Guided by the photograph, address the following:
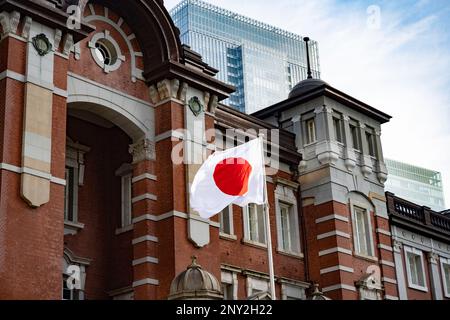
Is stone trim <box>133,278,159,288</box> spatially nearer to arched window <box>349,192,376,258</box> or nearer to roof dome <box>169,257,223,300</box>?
roof dome <box>169,257,223,300</box>

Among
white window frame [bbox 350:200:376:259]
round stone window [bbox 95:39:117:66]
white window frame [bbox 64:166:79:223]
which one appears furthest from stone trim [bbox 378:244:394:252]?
round stone window [bbox 95:39:117:66]

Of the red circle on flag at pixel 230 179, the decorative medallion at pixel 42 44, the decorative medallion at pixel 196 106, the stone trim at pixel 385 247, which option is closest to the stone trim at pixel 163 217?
the decorative medallion at pixel 196 106

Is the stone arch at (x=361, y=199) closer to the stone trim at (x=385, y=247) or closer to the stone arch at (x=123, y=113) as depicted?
the stone trim at (x=385, y=247)

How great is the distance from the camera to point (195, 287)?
19.0m

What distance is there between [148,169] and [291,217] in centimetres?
768

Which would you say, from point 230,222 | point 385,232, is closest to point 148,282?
point 230,222

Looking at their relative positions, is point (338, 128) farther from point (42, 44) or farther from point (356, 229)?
point (42, 44)

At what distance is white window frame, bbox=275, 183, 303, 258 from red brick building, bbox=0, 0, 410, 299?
0.05 meters

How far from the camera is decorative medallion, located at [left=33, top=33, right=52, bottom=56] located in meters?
21.5

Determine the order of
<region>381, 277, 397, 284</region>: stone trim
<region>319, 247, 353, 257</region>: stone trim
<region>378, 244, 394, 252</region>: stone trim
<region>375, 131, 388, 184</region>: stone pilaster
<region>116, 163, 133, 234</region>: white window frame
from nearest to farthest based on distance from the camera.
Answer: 1. <region>116, 163, 133, 234</region>: white window frame
2. <region>319, 247, 353, 257</region>: stone trim
3. <region>381, 277, 397, 284</region>: stone trim
4. <region>378, 244, 394, 252</region>: stone trim
5. <region>375, 131, 388, 184</region>: stone pilaster

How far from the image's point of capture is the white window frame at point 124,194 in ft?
84.7

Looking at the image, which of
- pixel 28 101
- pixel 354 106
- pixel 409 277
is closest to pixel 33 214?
pixel 28 101

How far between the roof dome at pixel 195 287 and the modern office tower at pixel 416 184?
107449 mm
